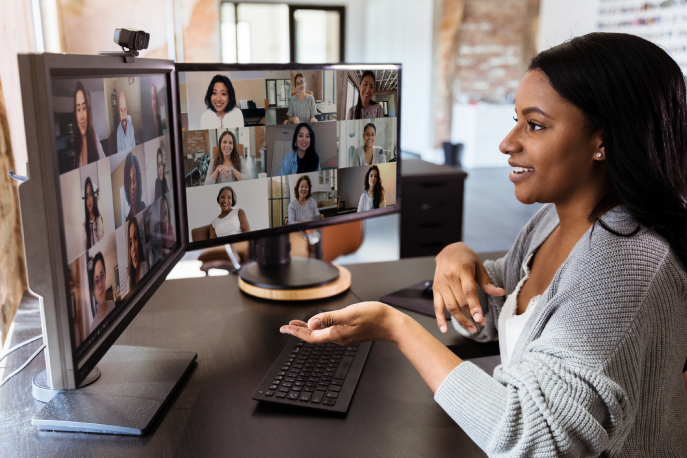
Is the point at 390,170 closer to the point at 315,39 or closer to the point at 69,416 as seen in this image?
the point at 69,416

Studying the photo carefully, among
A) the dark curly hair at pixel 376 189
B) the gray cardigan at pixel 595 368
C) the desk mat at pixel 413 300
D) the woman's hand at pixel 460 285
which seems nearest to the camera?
the gray cardigan at pixel 595 368

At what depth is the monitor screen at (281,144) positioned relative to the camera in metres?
1.13

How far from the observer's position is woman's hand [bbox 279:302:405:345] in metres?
0.81

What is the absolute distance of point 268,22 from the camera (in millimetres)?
8531

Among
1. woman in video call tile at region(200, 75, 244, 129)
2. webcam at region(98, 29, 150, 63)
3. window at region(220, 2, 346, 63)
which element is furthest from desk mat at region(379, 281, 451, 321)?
window at region(220, 2, 346, 63)

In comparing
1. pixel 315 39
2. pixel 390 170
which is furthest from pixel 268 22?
pixel 390 170

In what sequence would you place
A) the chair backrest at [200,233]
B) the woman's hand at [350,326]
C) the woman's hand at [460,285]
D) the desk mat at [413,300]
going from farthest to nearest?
the desk mat at [413,300] → the chair backrest at [200,233] → the woman's hand at [460,285] → the woman's hand at [350,326]

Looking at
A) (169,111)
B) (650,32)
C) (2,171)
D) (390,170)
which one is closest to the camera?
(169,111)

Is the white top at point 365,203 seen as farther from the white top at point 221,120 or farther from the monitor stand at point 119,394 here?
the monitor stand at point 119,394

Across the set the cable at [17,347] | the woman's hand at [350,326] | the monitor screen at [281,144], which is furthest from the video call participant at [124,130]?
the cable at [17,347]

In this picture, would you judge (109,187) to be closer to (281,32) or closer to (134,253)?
(134,253)

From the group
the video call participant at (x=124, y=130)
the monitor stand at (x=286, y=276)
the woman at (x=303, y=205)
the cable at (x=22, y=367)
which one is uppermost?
the video call participant at (x=124, y=130)

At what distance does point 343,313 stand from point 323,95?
23.8 inches

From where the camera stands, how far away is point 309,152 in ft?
4.15
